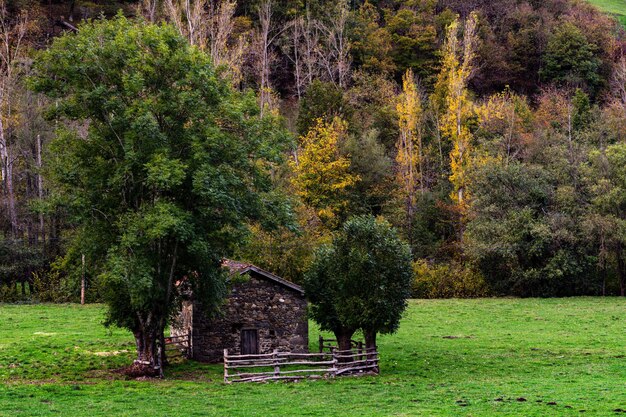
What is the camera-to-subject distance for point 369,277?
3903 cm

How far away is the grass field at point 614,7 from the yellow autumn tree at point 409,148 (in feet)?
250

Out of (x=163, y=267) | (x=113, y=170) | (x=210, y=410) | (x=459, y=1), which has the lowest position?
(x=210, y=410)

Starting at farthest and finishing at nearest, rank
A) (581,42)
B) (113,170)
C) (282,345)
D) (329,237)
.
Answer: (581,42) < (329,237) < (282,345) < (113,170)

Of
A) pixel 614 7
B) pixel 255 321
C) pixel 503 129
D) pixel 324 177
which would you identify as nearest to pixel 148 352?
pixel 255 321

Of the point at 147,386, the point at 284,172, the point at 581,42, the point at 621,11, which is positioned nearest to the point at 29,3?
the point at 284,172

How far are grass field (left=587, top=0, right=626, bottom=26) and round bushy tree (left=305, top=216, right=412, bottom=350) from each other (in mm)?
123197

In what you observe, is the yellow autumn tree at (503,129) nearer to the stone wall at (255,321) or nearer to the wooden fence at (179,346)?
the stone wall at (255,321)

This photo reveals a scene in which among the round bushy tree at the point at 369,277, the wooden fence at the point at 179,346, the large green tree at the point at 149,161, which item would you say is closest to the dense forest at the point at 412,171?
the wooden fence at the point at 179,346

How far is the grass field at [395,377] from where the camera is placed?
29.3 meters

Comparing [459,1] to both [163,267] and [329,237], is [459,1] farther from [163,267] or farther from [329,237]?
[163,267]

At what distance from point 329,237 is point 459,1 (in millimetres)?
76011

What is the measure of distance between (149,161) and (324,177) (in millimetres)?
43180

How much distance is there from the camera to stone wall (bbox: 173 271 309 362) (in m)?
43.2

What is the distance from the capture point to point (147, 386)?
35.3 meters
